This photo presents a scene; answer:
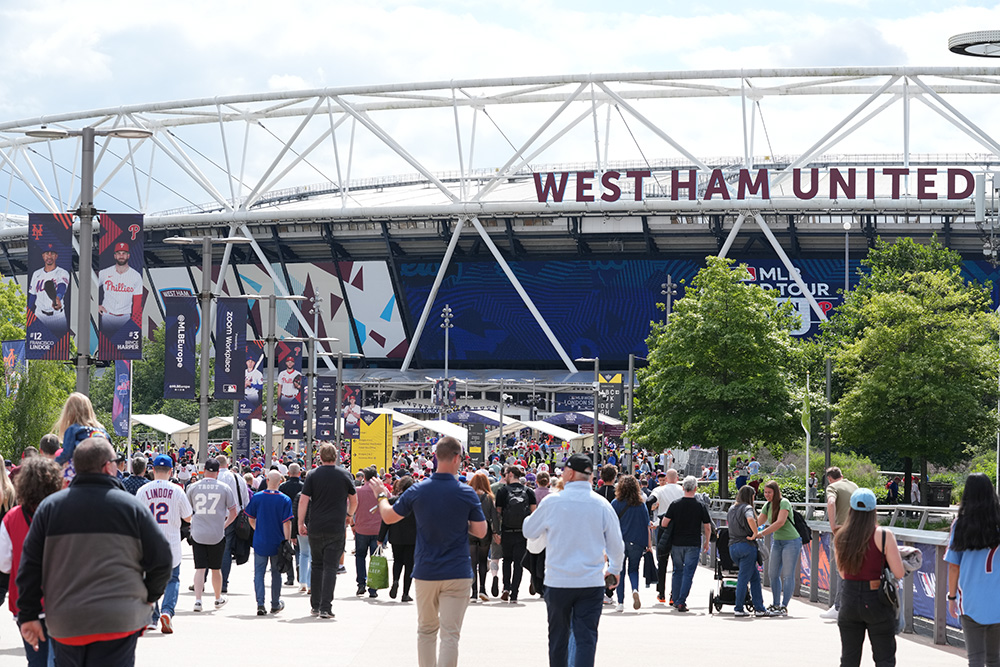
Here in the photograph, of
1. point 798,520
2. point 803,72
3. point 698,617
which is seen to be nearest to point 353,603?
point 698,617

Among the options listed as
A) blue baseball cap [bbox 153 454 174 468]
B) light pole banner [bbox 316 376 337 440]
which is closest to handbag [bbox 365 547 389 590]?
blue baseball cap [bbox 153 454 174 468]

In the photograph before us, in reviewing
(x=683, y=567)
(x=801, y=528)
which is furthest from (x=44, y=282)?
(x=801, y=528)

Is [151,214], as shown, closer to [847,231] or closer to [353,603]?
[847,231]

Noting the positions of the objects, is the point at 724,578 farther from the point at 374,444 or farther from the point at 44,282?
the point at 374,444

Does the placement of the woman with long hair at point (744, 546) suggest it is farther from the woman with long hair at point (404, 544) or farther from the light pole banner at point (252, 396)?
the light pole banner at point (252, 396)

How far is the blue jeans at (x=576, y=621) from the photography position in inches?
350

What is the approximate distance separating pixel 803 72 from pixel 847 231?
836cm

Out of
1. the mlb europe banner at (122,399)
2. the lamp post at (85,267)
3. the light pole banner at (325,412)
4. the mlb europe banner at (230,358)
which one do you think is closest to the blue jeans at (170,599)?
the lamp post at (85,267)

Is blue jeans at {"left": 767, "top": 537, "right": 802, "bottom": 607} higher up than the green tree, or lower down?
lower down

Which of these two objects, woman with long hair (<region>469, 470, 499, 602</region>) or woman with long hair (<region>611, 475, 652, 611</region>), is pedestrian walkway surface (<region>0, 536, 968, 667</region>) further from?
woman with long hair (<region>469, 470, 499, 602</region>)

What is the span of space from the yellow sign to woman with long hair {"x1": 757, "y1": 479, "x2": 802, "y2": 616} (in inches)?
785

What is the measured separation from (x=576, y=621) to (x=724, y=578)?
7.94 meters

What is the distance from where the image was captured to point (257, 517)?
1555 cm

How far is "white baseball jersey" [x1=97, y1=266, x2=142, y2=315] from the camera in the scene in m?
20.7
